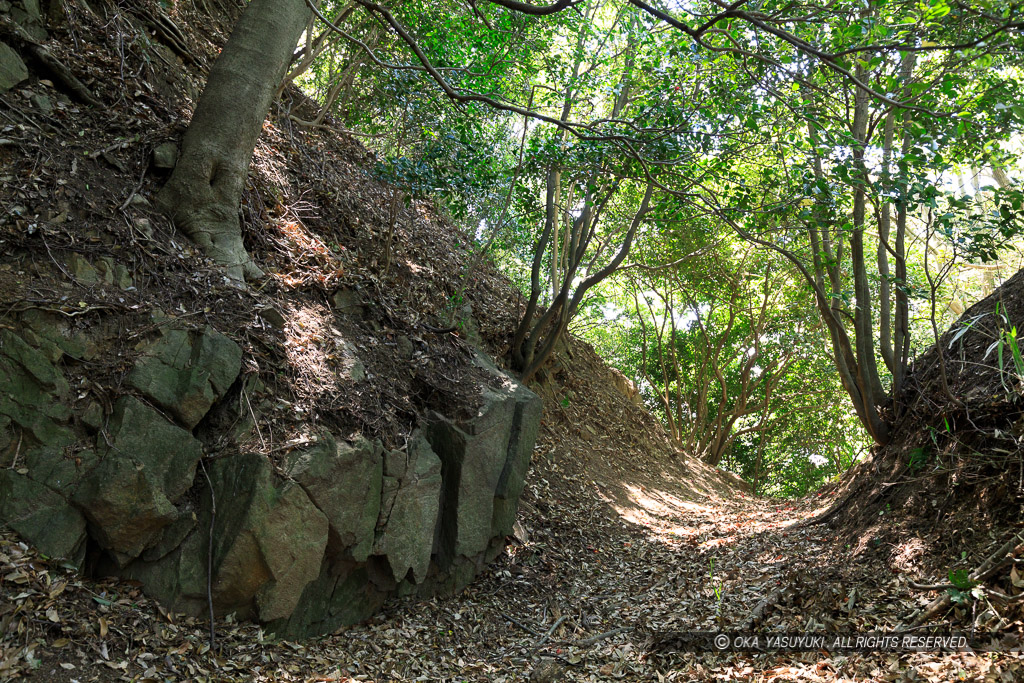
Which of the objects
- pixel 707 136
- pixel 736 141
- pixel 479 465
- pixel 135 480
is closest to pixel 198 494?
pixel 135 480

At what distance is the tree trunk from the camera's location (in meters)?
5.18

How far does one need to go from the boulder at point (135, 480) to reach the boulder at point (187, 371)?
12 centimetres

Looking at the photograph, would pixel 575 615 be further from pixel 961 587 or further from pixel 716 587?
pixel 961 587

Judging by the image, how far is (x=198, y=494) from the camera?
414 cm

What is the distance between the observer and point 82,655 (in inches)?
132

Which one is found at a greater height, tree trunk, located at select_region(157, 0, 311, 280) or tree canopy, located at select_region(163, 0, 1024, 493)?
tree canopy, located at select_region(163, 0, 1024, 493)

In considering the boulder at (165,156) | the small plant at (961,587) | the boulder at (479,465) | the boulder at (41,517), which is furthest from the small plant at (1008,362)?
the boulder at (165,156)

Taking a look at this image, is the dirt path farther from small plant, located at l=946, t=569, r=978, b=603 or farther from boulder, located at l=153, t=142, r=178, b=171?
boulder, located at l=153, t=142, r=178, b=171

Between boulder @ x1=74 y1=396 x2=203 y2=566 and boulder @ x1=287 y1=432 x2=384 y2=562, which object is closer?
boulder @ x1=74 y1=396 x2=203 y2=566

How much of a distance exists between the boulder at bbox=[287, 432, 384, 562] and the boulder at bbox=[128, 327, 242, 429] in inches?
27.8

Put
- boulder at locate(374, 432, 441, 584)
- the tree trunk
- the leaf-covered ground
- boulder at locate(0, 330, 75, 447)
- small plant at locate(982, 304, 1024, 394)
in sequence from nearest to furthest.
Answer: the leaf-covered ground, boulder at locate(0, 330, 75, 447), small plant at locate(982, 304, 1024, 394), boulder at locate(374, 432, 441, 584), the tree trunk

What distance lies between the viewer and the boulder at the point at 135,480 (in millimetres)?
3744

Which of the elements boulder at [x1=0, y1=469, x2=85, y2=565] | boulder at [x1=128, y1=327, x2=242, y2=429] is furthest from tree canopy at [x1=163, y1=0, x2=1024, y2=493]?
boulder at [x1=0, y1=469, x2=85, y2=565]

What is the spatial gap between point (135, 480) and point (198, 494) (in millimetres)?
416
